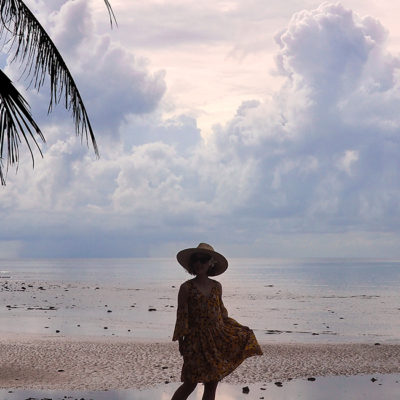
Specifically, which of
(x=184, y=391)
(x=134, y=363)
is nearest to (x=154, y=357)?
(x=134, y=363)

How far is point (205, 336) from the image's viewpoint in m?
8.30

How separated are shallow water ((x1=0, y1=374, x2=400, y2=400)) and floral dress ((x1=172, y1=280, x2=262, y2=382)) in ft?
12.9

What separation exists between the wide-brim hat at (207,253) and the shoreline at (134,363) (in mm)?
5081

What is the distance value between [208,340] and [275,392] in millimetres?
4875

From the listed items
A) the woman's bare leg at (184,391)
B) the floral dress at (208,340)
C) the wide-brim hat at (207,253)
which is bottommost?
the woman's bare leg at (184,391)

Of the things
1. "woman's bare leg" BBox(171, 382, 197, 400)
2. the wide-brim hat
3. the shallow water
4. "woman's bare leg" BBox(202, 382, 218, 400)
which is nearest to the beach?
the shallow water

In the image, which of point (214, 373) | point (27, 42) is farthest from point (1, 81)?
point (214, 373)

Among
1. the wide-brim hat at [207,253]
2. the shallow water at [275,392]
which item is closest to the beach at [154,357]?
the shallow water at [275,392]

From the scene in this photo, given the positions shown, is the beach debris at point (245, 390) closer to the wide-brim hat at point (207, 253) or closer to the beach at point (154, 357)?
the beach at point (154, 357)

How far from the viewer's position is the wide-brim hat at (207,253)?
27.5 ft

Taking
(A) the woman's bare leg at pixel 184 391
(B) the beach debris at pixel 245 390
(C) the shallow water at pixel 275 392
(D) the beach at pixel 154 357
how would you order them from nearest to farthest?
1. (A) the woman's bare leg at pixel 184 391
2. (C) the shallow water at pixel 275 392
3. (B) the beach debris at pixel 245 390
4. (D) the beach at pixel 154 357

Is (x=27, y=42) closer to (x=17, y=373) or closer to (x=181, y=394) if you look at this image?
(x=181, y=394)

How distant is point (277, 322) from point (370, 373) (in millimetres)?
16245

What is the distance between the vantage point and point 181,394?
8344mm
